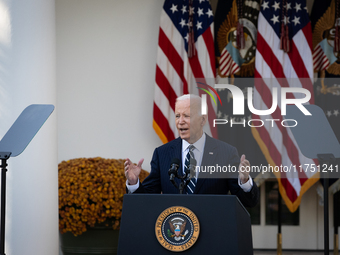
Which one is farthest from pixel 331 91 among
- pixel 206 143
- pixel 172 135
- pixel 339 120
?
pixel 206 143

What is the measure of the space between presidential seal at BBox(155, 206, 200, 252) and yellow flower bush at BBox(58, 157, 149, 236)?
7.49 ft

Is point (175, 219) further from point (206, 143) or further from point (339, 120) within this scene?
point (339, 120)

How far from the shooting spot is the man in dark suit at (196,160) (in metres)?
2.38

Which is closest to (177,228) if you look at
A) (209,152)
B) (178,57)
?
(209,152)

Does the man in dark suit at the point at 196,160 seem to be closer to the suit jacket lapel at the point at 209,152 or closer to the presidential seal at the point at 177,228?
the suit jacket lapel at the point at 209,152

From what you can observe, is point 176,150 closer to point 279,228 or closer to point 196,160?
point 196,160

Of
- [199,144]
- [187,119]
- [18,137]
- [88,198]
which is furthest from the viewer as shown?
[88,198]

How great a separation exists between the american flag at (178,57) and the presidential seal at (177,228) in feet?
9.37

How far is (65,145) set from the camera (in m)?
4.72

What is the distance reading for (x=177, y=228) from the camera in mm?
1640

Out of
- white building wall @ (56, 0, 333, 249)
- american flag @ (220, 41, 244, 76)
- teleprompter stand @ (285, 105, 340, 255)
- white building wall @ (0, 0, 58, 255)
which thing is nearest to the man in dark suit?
teleprompter stand @ (285, 105, 340, 255)

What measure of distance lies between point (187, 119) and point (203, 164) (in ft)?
0.97

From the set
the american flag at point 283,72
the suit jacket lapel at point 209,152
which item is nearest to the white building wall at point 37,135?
the suit jacket lapel at point 209,152

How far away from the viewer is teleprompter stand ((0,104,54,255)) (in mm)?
2152
